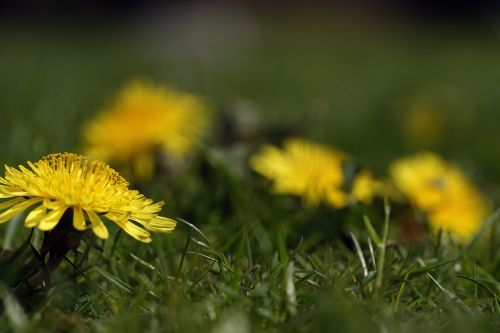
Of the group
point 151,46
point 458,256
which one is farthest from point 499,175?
point 151,46

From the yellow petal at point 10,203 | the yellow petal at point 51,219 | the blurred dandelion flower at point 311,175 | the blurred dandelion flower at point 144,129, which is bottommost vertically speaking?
the blurred dandelion flower at point 144,129

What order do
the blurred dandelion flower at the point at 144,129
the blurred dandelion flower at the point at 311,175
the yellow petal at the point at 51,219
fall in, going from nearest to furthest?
the yellow petal at the point at 51,219, the blurred dandelion flower at the point at 311,175, the blurred dandelion flower at the point at 144,129

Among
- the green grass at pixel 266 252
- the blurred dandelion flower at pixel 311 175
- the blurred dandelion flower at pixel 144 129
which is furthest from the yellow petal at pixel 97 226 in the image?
the blurred dandelion flower at pixel 144 129

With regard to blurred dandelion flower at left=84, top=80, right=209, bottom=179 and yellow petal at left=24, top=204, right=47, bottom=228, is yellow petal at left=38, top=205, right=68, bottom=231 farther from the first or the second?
blurred dandelion flower at left=84, top=80, right=209, bottom=179

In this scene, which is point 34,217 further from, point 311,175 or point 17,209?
point 311,175

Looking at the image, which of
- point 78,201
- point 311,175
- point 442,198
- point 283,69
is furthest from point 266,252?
point 283,69

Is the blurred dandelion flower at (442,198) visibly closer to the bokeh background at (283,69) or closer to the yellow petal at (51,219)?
the bokeh background at (283,69)

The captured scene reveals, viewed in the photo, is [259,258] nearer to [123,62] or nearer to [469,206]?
[469,206]
